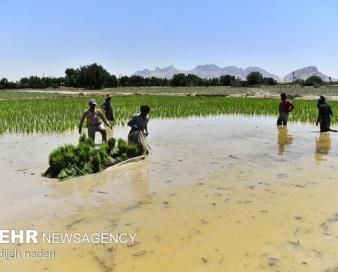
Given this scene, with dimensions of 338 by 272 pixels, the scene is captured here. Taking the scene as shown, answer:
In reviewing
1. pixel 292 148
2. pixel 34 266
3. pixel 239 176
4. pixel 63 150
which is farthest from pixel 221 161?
pixel 34 266

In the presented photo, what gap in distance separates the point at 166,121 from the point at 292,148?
786cm

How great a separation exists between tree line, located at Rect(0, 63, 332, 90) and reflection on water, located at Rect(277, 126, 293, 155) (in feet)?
157

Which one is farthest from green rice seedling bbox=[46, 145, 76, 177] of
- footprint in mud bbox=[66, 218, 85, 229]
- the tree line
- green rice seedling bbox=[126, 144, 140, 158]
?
the tree line

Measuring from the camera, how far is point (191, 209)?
17.9 ft

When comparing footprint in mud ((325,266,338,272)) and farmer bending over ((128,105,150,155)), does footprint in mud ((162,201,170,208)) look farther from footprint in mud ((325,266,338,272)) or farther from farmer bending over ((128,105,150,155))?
farmer bending over ((128,105,150,155))

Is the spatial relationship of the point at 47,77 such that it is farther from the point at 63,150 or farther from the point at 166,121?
the point at 63,150

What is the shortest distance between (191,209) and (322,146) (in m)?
6.24

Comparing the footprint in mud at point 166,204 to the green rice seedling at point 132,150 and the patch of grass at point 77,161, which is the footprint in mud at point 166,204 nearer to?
the patch of grass at point 77,161

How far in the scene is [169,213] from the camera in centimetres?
530

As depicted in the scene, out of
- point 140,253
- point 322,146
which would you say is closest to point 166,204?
point 140,253

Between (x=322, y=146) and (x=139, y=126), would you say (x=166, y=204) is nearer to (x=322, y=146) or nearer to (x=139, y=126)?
(x=139, y=126)

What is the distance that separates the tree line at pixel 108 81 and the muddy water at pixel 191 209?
2126 inches

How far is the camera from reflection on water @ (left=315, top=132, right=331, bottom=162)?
908 centimetres

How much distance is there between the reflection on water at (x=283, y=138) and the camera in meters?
10.2
